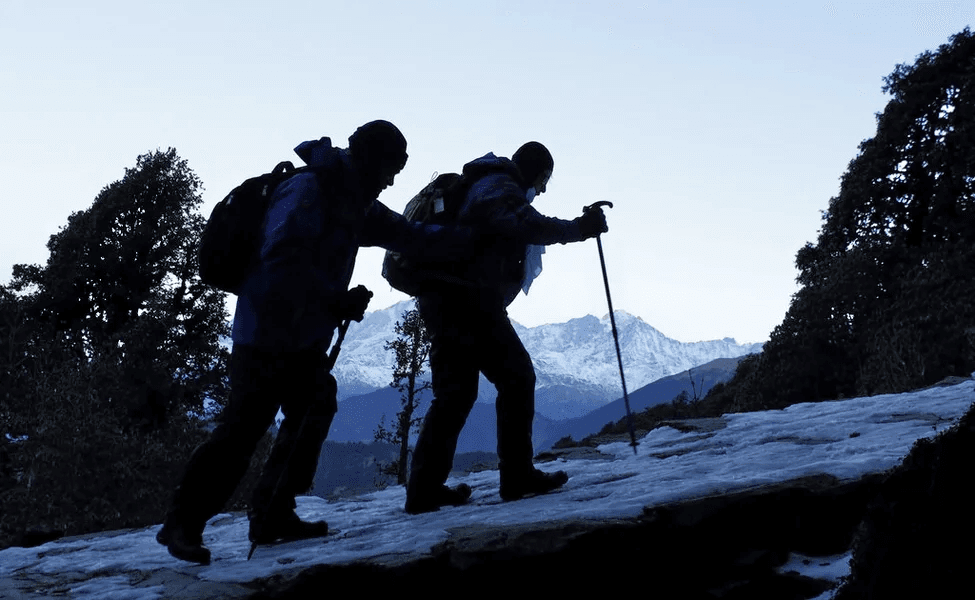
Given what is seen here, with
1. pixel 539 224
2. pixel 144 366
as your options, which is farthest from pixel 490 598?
pixel 144 366

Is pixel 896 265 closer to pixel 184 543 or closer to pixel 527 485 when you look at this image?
pixel 527 485

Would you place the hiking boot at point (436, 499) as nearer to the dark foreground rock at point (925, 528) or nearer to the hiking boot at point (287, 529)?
the hiking boot at point (287, 529)

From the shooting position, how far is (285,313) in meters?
4.20

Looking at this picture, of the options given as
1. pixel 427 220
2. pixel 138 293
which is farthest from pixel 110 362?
pixel 427 220

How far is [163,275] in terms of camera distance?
1097 inches

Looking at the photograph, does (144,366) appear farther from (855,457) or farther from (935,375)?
(855,457)

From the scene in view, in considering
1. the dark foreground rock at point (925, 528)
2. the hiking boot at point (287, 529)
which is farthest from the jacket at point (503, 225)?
the dark foreground rock at point (925, 528)

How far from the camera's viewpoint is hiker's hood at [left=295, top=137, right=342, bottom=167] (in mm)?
4460

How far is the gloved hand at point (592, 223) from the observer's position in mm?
5195

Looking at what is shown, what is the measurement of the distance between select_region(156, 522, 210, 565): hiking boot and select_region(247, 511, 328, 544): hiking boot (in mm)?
432

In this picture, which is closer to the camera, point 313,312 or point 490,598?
point 490,598

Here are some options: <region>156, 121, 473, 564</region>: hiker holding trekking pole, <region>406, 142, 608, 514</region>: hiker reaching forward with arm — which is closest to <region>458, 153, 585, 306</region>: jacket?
<region>406, 142, 608, 514</region>: hiker reaching forward with arm

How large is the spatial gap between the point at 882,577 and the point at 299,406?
333 centimetres

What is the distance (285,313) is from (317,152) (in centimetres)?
102
